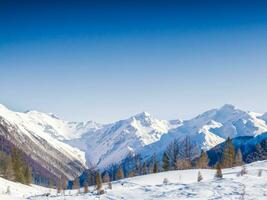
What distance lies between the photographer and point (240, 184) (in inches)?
1057

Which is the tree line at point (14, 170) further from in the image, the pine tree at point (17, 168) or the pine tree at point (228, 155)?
the pine tree at point (228, 155)

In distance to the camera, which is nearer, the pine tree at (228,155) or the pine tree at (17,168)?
the pine tree at (228,155)

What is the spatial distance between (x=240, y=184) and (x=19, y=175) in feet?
271

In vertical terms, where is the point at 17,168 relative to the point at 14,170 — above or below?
above

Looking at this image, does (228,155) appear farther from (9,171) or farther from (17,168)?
(17,168)

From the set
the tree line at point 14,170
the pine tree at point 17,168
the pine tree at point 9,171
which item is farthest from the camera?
the pine tree at point 17,168

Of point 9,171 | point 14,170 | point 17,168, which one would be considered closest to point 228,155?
point 9,171

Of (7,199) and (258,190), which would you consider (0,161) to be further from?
(258,190)

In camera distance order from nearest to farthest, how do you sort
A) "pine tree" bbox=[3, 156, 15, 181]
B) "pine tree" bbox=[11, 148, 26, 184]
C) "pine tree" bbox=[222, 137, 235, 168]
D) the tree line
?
"pine tree" bbox=[222, 137, 235, 168]
"pine tree" bbox=[3, 156, 15, 181]
the tree line
"pine tree" bbox=[11, 148, 26, 184]

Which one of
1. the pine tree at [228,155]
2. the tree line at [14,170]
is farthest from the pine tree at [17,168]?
the pine tree at [228,155]

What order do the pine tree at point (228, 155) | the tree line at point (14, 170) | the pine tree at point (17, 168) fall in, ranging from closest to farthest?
the pine tree at point (228, 155) → the tree line at point (14, 170) → the pine tree at point (17, 168)

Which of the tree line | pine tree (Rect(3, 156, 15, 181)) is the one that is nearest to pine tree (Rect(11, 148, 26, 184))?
the tree line

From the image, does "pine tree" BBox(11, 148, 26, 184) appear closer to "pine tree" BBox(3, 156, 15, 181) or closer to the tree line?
the tree line

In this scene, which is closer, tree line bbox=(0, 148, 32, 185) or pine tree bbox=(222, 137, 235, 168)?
pine tree bbox=(222, 137, 235, 168)
